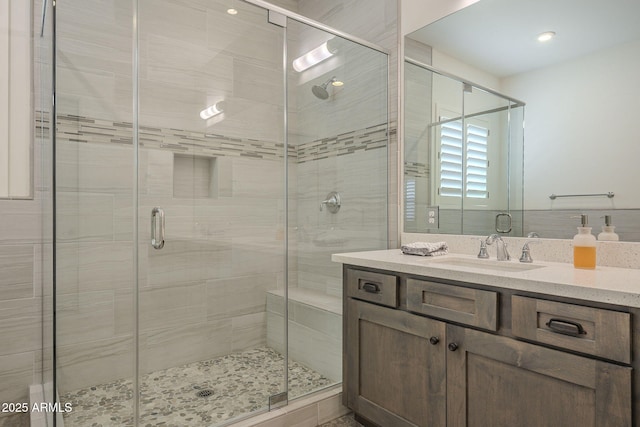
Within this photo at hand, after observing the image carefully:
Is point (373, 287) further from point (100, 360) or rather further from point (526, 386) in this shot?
point (100, 360)

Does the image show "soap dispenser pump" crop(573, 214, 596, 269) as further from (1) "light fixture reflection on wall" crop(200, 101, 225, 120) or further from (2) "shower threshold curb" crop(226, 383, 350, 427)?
(1) "light fixture reflection on wall" crop(200, 101, 225, 120)

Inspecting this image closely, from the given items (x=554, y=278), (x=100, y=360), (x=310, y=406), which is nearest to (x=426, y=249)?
(x=554, y=278)

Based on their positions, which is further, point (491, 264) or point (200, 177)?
point (200, 177)

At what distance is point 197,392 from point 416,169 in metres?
1.71

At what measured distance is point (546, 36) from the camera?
5.23 ft

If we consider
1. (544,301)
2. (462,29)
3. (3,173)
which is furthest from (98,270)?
(462,29)

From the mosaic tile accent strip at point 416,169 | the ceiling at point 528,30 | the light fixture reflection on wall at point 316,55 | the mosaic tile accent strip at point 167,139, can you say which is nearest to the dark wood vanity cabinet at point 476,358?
the mosaic tile accent strip at point 416,169

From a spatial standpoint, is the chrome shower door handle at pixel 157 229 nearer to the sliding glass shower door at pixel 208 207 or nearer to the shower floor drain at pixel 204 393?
the sliding glass shower door at pixel 208 207

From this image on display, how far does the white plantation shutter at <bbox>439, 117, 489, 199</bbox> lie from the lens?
185 centimetres

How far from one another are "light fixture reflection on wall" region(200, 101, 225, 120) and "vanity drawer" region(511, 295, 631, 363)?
1.66 metres

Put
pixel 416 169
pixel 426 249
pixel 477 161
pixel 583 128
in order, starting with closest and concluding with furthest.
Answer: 1. pixel 583 128
2. pixel 426 249
3. pixel 477 161
4. pixel 416 169

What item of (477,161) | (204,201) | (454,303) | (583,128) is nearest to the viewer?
(454,303)

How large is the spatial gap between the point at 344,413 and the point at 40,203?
1.96 meters

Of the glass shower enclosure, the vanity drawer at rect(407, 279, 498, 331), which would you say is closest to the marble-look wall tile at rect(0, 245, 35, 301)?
the glass shower enclosure
